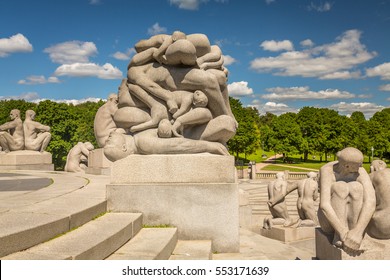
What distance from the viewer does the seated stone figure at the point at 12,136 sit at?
49.4 ft

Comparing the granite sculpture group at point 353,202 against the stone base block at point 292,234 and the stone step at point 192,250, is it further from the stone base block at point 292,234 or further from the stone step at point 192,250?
the stone base block at point 292,234

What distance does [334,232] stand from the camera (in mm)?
4691

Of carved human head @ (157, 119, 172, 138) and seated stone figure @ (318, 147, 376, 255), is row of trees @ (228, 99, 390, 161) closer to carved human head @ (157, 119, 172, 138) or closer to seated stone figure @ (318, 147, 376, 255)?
carved human head @ (157, 119, 172, 138)

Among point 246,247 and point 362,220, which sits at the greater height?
point 362,220

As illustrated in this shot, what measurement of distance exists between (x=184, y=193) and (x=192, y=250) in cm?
90

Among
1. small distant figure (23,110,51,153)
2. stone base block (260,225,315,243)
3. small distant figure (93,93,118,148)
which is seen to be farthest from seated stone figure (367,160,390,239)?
small distant figure (23,110,51,153)

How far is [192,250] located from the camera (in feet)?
15.2

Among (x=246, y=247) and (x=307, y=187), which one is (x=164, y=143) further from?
(x=307, y=187)

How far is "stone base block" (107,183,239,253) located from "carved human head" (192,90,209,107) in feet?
4.38

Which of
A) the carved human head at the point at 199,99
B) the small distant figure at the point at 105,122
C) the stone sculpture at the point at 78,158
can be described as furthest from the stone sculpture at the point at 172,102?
the stone sculpture at the point at 78,158

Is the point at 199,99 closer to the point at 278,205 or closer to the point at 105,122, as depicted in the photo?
the point at 105,122

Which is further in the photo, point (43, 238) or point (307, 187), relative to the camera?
point (307, 187)

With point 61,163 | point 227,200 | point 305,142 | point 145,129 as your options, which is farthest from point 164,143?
point 305,142
